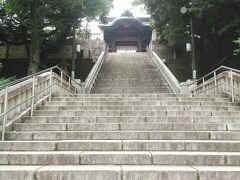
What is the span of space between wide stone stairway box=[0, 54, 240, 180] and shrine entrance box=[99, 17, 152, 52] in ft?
75.4

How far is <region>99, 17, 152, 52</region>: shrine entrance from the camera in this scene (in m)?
31.1

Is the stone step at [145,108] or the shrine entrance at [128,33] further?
the shrine entrance at [128,33]

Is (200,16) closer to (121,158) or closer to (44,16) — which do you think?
(44,16)

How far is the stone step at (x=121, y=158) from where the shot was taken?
4874mm

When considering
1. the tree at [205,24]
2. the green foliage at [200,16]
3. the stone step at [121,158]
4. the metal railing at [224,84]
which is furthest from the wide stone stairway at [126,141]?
the tree at [205,24]

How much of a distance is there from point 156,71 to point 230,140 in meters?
12.9

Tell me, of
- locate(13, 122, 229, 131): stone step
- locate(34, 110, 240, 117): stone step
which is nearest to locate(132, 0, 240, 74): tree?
locate(34, 110, 240, 117): stone step

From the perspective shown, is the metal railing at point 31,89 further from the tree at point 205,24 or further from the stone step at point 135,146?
the tree at point 205,24

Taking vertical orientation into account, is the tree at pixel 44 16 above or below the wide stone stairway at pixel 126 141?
above

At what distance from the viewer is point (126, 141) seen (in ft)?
18.1

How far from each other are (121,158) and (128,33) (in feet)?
91.2

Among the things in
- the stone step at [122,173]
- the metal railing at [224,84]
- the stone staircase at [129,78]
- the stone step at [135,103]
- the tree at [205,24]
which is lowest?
the stone step at [122,173]

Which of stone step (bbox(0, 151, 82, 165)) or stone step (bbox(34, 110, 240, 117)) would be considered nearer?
stone step (bbox(0, 151, 82, 165))

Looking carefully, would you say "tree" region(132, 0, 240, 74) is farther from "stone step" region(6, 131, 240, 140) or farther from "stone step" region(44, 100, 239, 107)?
"stone step" region(6, 131, 240, 140)
